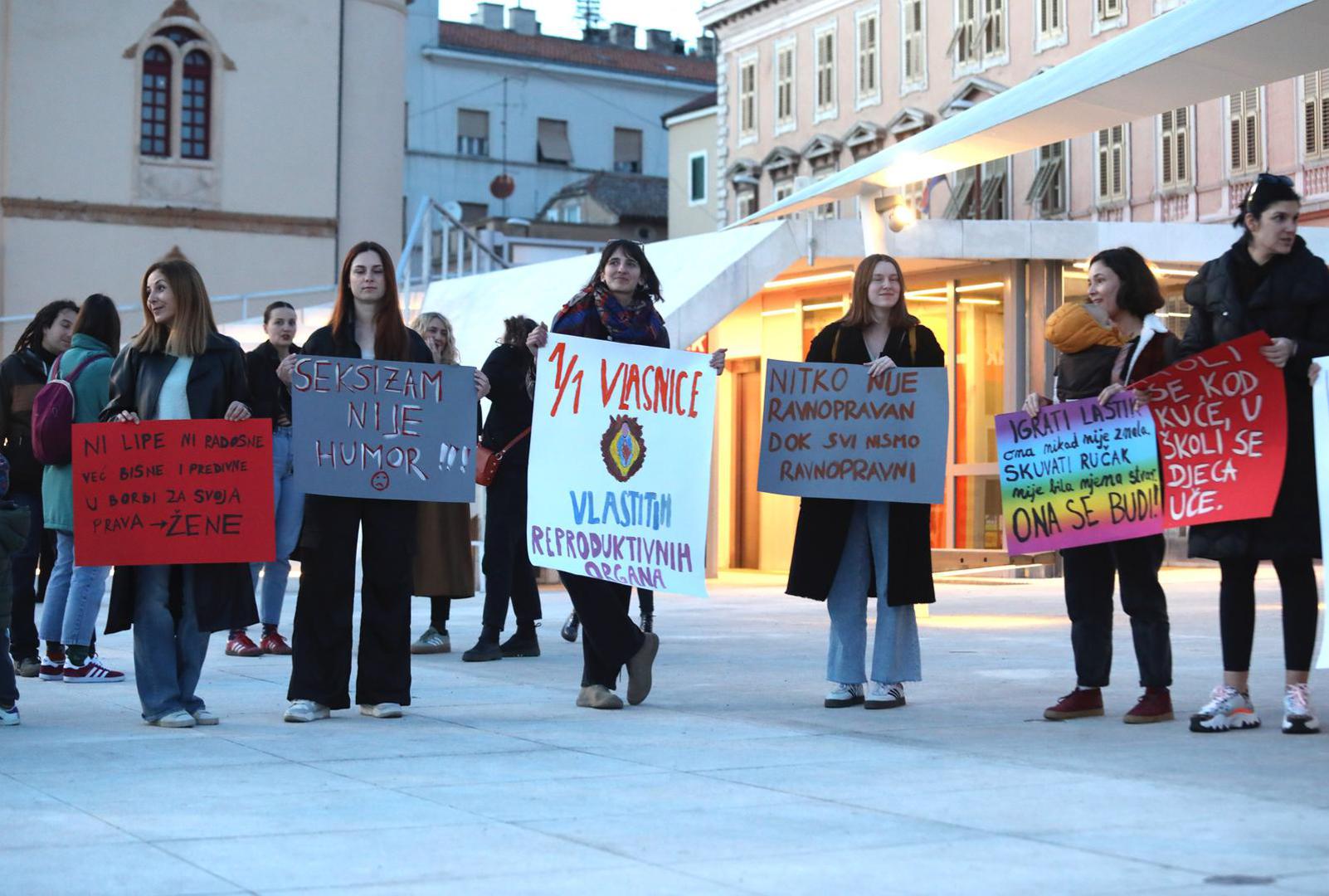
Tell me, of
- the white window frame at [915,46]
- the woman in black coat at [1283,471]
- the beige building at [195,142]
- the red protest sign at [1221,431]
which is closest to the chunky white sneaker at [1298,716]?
the woman in black coat at [1283,471]

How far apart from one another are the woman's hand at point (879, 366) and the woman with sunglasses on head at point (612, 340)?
64cm

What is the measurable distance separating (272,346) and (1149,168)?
92.5 feet

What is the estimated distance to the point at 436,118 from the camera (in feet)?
238

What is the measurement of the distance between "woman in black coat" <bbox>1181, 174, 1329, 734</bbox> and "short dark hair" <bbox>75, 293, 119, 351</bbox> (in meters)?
4.90

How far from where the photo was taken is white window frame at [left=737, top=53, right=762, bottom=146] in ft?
162

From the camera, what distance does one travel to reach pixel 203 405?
25.2ft

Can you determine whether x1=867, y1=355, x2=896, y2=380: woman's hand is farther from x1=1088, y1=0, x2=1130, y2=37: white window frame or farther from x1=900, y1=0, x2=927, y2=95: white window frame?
Answer: x1=900, y1=0, x2=927, y2=95: white window frame

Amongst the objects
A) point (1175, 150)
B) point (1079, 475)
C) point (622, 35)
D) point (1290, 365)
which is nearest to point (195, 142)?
point (1175, 150)

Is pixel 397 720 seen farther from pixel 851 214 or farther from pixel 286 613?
pixel 851 214

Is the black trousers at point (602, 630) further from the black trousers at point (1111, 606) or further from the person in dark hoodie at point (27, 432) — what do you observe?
the person in dark hoodie at point (27, 432)

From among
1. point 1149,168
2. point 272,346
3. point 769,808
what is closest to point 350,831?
point 769,808

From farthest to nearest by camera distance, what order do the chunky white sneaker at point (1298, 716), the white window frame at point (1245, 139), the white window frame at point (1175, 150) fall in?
the white window frame at point (1175, 150)
the white window frame at point (1245, 139)
the chunky white sneaker at point (1298, 716)

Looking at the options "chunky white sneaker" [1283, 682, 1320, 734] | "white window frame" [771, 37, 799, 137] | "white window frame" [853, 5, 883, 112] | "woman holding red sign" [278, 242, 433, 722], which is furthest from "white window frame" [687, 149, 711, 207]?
"chunky white sneaker" [1283, 682, 1320, 734]

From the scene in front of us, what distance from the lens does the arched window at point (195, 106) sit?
40.0 metres
